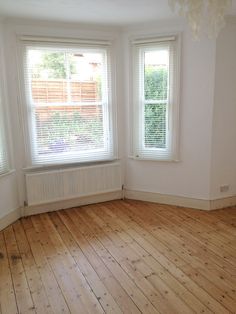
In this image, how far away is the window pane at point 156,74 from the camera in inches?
150

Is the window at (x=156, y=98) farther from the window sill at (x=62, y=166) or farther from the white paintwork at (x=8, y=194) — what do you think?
the white paintwork at (x=8, y=194)

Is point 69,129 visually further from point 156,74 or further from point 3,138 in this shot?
point 156,74

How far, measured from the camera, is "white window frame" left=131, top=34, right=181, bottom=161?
370cm

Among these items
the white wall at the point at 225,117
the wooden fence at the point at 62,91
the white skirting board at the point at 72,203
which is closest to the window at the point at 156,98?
the white wall at the point at 225,117

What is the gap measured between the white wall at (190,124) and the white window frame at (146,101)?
75mm

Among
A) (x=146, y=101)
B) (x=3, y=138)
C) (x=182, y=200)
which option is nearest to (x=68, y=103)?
(x=3, y=138)

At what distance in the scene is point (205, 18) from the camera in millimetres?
3236

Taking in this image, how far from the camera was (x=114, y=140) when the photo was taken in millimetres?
4195

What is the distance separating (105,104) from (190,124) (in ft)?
4.15

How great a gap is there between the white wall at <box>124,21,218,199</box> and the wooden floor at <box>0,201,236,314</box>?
40 centimetres

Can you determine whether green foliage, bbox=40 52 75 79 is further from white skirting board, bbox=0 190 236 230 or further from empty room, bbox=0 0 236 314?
white skirting board, bbox=0 190 236 230

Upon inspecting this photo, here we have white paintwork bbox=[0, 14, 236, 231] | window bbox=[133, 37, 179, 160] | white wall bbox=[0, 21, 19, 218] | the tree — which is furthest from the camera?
the tree

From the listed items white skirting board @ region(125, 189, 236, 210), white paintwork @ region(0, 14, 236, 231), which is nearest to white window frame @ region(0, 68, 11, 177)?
white paintwork @ region(0, 14, 236, 231)

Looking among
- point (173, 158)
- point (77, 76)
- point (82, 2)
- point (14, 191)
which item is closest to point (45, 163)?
point (14, 191)
